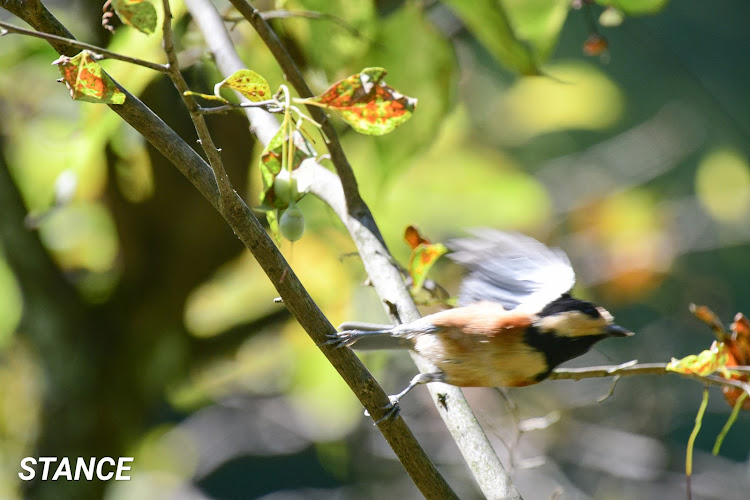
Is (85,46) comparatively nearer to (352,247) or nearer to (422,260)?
(422,260)

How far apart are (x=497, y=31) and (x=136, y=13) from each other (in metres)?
0.34

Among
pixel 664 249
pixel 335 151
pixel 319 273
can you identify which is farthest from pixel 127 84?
pixel 664 249

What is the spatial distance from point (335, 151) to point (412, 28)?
141 millimetres

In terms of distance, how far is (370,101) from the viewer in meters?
0.36

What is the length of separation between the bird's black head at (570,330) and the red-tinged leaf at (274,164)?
0.21 m

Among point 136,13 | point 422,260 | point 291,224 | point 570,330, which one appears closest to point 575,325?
point 570,330

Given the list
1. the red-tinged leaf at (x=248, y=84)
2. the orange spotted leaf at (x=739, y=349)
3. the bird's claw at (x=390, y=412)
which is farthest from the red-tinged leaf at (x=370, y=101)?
the orange spotted leaf at (x=739, y=349)

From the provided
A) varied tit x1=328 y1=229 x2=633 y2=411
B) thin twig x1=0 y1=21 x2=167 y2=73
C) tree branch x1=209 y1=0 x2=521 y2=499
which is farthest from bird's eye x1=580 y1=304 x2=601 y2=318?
thin twig x1=0 y1=21 x2=167 y2=73

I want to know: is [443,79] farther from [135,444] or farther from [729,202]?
[729,202]

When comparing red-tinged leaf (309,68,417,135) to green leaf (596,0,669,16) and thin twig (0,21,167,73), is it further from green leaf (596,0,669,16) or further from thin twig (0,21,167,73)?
green leaf (596,0,669,16)

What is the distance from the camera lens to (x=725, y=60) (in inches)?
76.5

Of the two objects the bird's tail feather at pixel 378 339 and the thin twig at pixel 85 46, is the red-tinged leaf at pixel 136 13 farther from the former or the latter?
the bird's tail feather at pixel 378 339

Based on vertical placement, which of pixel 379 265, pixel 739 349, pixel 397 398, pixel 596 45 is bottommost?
pixel 739 349

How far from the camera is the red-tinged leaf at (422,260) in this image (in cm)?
53
